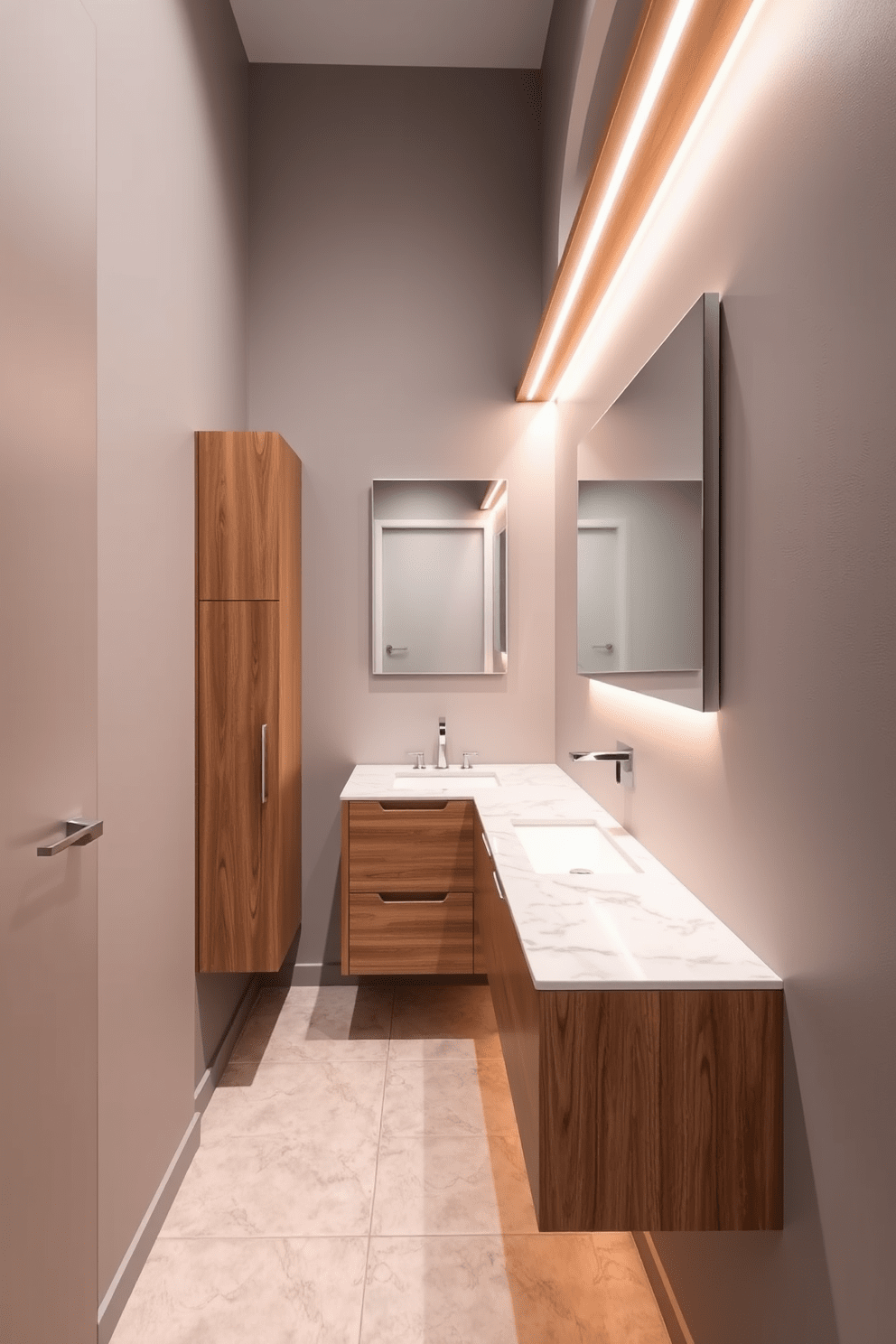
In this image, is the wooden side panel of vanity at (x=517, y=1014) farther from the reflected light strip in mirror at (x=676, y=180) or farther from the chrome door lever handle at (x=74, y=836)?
the reflected light strip in mirror at (x=676, y=180)

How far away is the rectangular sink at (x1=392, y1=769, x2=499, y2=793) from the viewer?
3.16 m

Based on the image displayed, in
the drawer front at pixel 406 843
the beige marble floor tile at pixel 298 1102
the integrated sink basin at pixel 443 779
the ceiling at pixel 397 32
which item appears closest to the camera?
the beige marble floor tile at pixel 298 1102

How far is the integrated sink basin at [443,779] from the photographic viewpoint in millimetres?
3146

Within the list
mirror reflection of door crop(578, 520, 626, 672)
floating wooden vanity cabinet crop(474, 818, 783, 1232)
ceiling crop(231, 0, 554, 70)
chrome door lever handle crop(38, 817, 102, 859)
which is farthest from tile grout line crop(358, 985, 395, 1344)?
ceiling crop(231, 0, 554, 70)

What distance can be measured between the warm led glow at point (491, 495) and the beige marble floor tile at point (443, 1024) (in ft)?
6.30

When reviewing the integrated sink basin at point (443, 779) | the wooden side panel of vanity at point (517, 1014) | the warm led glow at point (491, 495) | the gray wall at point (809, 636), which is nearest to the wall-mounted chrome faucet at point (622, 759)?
the wooden side panel of vanity at point (517, 1014)

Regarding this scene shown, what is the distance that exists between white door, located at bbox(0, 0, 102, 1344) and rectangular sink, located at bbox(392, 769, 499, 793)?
174 centimetres

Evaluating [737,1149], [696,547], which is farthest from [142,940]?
[696,547]

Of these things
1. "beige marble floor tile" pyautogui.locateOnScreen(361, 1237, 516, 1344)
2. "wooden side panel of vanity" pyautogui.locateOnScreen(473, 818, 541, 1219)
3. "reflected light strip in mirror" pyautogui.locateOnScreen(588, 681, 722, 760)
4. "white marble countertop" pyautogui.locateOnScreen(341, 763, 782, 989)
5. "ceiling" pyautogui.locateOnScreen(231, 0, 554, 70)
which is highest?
"ceiling" pyautogui.locateOnScreen(231, 0, 554, 70)

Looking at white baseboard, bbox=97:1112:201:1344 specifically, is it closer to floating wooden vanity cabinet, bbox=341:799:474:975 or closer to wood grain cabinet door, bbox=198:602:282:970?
wood grain cabinet door, bbox=198:602:282:970

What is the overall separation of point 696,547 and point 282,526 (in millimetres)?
1587

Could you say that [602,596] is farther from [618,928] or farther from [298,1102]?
[298,1102]

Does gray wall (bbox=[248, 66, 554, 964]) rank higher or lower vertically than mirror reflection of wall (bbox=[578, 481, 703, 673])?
higher

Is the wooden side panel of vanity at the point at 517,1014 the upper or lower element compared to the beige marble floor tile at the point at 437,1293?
upper
